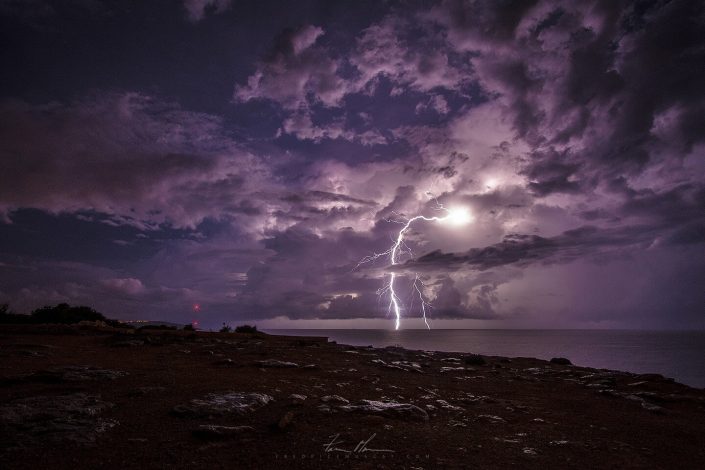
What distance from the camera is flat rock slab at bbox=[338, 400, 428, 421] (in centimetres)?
880

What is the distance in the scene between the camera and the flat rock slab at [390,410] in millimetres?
8805

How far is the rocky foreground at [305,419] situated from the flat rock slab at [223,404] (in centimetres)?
4

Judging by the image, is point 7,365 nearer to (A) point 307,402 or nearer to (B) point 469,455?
(A) point 307,402

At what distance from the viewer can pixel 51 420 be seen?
6.79 meters

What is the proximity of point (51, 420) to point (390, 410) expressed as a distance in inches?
277

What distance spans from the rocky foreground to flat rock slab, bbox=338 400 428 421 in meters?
0.04

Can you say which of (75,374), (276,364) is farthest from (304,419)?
(276,364)

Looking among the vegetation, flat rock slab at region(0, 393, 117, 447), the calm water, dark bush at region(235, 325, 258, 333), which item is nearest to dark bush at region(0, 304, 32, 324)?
the vegetation

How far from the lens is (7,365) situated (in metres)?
11.8

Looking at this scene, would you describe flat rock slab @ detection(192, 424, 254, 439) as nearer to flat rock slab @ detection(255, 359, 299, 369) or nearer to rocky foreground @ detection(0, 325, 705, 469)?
rocky foreground @ detection(0, 325, 705, 469)

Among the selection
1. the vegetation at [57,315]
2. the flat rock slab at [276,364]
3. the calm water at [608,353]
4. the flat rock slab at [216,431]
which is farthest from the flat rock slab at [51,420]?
the calm water at [608,353]

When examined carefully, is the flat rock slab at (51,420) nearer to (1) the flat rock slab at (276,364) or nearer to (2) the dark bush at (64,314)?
(1) the flat rock slab at (276,364)

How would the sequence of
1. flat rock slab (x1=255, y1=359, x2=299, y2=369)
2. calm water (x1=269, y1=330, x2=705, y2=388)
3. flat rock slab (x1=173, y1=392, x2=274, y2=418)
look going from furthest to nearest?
calm water (x1=269, y1=330, x2=705, y2=388) < flat rock slab (x1=255, y1=359, x2=299, y2=369) < flat rock slab (x1=173, y1=392, x2=274, y2=418)

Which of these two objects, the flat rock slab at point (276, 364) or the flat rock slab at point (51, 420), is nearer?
the flat rock slab at point (51, 420)
